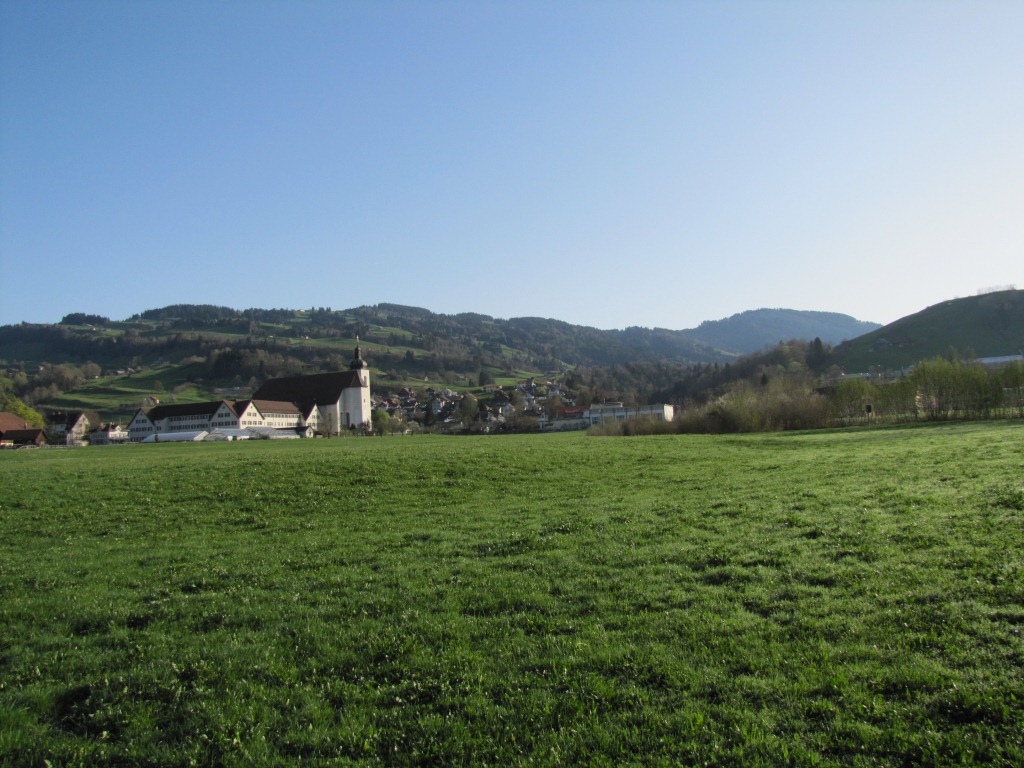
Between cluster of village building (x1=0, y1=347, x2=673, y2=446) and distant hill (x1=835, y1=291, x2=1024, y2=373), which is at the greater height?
distant hill (x1=835, y1=291, x2=1024, y2=373)

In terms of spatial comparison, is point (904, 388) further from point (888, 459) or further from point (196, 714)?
point (196, 714)

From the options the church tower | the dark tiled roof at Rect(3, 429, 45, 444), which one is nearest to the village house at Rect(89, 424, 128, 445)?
the dark tiled roof at Rect(3, 429, 45, 444)

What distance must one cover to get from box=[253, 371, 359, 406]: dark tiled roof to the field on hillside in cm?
13461

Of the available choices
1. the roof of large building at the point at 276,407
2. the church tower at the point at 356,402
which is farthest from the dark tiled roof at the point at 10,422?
the church tower at the point at 356,402

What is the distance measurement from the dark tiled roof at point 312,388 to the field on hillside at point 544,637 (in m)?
135

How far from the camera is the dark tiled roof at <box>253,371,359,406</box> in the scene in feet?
492

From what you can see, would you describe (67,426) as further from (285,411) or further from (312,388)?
(312,388)

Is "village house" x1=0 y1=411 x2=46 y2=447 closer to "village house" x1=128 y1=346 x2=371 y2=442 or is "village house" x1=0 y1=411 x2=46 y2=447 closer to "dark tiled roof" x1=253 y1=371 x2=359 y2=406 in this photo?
"village house" x1=128 y1=346 x2=371 y2=442

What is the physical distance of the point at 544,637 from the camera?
342 inches

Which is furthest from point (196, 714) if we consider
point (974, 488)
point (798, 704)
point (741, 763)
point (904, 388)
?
point (904, 388)

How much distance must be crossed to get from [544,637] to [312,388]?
5970 inches

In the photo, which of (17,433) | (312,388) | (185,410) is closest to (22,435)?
(17,433)

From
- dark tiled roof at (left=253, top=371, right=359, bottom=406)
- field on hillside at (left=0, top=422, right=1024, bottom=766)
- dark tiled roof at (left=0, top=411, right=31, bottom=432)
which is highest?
dark tiled roof at (left=253, top=371, right=359, bottom=406)

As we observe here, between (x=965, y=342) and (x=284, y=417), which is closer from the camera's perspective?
(x=284, y=417)
